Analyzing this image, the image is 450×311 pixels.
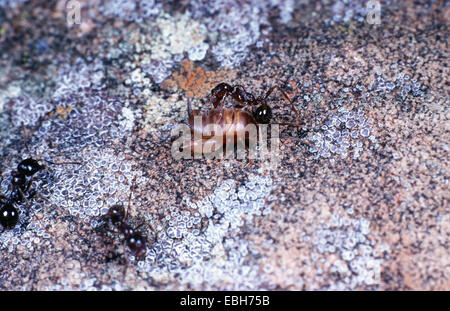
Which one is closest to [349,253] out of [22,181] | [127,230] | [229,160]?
[229,160]

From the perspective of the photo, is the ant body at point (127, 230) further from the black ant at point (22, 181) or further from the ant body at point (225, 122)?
the ant body at point (225, 122)

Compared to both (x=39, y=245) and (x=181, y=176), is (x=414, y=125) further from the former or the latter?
(x=39, y=245)

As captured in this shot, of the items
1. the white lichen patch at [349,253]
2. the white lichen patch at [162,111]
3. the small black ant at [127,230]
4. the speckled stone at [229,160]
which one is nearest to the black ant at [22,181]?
the speckled stone at [229,160]

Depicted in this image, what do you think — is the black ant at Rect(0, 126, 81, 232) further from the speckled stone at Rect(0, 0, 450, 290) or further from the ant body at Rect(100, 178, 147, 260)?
the ant body at Rect(100, 178, 147, 260)

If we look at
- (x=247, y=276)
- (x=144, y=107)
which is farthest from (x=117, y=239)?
(x=144, y=107)

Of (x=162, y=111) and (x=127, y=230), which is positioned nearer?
(x=127, y=230)

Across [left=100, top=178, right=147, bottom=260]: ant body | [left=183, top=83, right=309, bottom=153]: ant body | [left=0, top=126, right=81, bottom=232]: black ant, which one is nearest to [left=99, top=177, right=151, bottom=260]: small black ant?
[left=100, top=178, right=147, bottom=260]: ant body

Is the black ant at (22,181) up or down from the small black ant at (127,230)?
up

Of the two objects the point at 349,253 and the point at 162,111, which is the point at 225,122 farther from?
the point at 349,253
